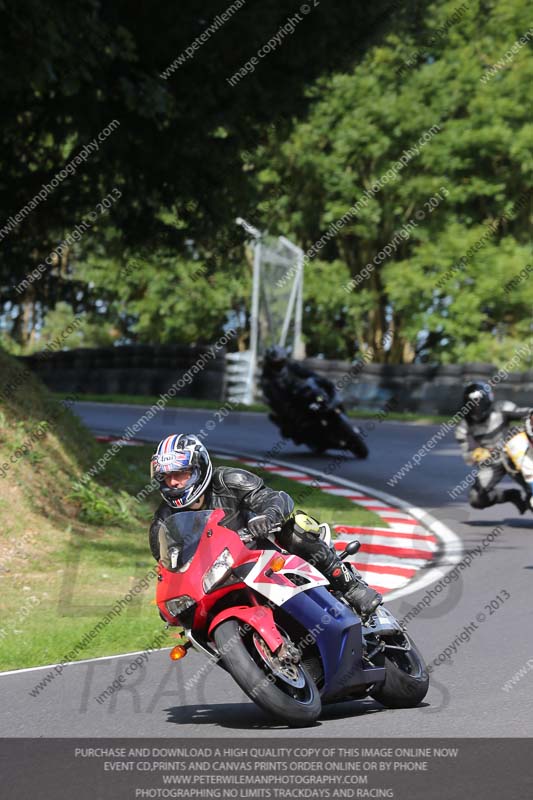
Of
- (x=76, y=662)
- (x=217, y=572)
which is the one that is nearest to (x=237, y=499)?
(x=217, y=572)

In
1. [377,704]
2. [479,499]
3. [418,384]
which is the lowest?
[418,384]

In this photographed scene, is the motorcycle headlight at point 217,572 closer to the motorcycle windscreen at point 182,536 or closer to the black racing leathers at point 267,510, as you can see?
the motorcycle windscreen at point 182,536

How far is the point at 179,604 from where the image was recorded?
5.80m

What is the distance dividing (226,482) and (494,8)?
108 ft

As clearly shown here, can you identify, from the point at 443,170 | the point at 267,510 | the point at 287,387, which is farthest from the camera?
the point at 443,170

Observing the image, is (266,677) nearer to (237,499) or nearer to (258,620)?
(258,620)

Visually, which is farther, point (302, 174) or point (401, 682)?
point (302, 174)

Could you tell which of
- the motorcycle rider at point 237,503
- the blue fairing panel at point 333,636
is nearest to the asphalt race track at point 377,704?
the blue fairing panel at point 333,636

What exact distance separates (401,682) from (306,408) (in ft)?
43.8

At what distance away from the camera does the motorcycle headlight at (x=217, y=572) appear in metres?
5.71

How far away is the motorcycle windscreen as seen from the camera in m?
5.80

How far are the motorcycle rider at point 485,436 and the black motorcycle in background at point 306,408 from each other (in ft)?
17.3

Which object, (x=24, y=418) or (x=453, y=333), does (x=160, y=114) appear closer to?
(x=24, y=418)
